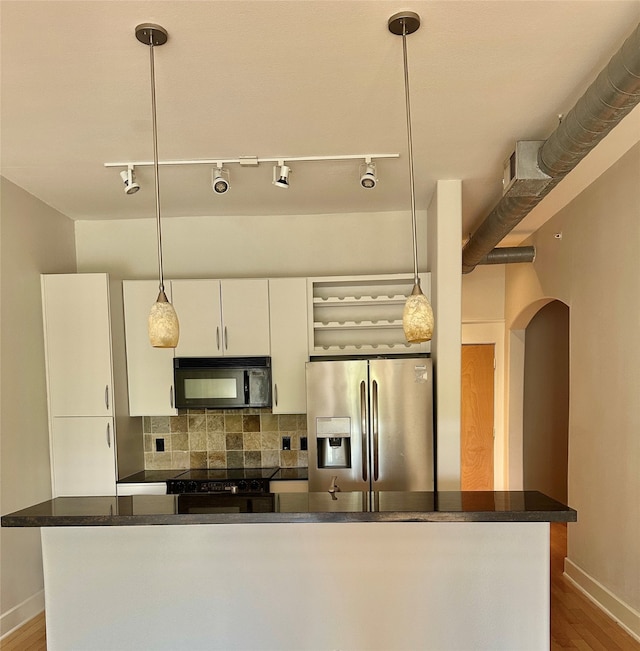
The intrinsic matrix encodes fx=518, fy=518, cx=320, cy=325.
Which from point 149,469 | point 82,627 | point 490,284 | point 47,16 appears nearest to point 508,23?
point 47,16

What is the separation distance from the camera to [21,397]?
11.1 ft

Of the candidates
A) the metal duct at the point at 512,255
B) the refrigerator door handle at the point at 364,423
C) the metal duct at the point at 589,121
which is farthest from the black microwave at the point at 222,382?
the metal duct at the point at 512,255

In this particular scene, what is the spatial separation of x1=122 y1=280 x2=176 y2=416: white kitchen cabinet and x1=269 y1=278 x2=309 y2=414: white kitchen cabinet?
0.80 metres

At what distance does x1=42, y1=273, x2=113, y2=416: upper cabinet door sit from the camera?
144 inches

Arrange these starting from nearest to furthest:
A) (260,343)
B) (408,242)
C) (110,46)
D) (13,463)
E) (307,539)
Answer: (110,46)
(307,539)
(13,463)
(260,343)
(408,242)

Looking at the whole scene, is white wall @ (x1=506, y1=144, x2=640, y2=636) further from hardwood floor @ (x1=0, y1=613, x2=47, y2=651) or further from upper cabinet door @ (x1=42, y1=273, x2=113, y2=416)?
hardwood floor @ (x1=0, y1=613, x2=47, y2=651)

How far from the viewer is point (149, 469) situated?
4.25 meters

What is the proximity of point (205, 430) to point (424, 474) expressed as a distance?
1815mm

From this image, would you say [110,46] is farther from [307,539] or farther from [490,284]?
[490,284]

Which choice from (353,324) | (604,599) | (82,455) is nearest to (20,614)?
(82,455)

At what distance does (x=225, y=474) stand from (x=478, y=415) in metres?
3.26

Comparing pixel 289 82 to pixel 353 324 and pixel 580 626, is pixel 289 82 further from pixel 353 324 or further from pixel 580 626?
pixel 580 626

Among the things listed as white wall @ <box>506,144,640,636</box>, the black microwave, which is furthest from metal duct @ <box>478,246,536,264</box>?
the black microwave

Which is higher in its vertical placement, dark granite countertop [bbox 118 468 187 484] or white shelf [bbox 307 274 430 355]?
white shelf [bbox 307 274 430 355]
